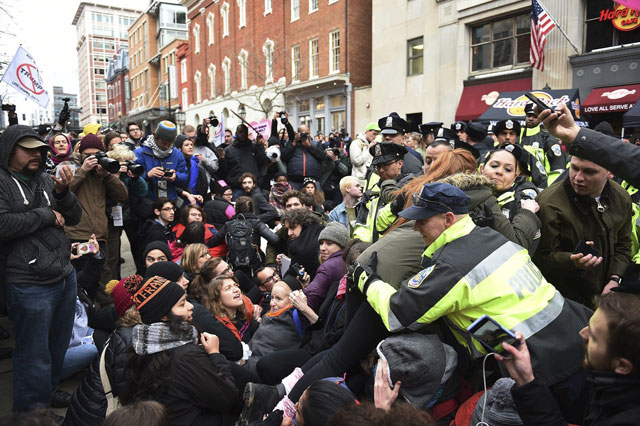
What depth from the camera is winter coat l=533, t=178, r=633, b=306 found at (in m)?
2.96

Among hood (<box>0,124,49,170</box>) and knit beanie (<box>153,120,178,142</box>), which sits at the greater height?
knit beanie (<box>153,120,178,142</box>)

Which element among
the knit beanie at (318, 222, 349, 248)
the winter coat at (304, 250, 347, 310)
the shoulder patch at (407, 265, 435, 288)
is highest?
the shoulder patch at (407, 265, 435, 288)

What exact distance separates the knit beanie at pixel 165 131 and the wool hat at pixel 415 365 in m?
4.63

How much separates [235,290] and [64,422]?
1.45 m

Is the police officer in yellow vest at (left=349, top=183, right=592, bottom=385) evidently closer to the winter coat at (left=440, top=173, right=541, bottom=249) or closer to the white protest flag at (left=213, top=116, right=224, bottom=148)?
the winter coat at (left=440, top=173, right=541, bottom=249)

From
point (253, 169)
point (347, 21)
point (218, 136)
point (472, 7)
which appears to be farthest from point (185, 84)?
point (253, 169)

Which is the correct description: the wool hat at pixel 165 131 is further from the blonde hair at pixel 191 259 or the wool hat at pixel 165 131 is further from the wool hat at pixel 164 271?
the wool hat at pixel 164 271

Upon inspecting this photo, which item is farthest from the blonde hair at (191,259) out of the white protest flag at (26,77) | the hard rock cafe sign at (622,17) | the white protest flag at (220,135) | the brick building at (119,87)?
the brick building at (119,87)

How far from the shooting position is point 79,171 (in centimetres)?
463

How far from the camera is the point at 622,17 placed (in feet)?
42.5

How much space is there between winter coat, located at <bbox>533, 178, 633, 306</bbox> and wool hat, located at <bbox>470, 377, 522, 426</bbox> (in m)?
1.24

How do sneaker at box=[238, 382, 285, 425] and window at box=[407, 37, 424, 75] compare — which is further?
window at box=[407, 37, 424, 75]

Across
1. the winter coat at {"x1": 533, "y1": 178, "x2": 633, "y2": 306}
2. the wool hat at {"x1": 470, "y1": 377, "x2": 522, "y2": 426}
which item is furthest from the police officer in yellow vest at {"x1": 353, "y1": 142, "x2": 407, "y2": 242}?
the wool hat at {"x1": 470, "y1": 377, "x2": 522, "y2": 426}

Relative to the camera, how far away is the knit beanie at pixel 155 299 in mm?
2588
